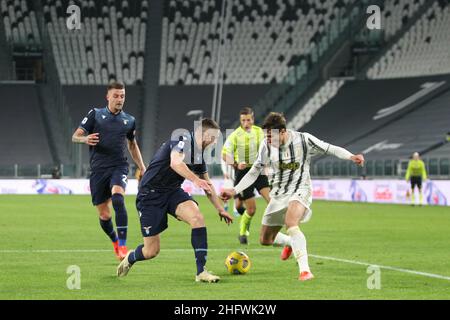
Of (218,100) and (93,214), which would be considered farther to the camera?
(218,100)

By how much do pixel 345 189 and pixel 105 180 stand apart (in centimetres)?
2894

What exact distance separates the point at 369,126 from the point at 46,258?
39990mm

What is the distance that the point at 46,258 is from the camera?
14922mm

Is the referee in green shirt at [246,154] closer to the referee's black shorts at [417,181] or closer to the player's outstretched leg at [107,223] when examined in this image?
the player's outstretched leg at [107,223]

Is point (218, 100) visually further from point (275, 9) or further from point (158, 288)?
point (158, 288)

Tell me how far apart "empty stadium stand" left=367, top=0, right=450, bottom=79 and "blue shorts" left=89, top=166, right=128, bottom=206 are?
1676 inches

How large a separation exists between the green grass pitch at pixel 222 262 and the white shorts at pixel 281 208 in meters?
0.68

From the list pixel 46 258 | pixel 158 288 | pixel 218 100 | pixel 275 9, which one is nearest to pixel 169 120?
pixel 218 100

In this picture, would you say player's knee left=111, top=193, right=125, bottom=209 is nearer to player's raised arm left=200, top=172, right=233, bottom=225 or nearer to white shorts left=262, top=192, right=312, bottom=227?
white shorts left=262, top=192, right=312, bottom=227

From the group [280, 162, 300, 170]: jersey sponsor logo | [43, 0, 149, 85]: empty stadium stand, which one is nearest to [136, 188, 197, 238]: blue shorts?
[280, 162, 300, 170]: jersey sponsor logo

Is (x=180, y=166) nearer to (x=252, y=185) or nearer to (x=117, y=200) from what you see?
(x=117, y=200)

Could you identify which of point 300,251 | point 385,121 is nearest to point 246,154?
point 300,251

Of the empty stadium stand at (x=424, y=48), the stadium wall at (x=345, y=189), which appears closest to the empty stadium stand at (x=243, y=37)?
the empty stadium stand at (x=424, y=48)

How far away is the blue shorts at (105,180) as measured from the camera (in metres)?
14.5
